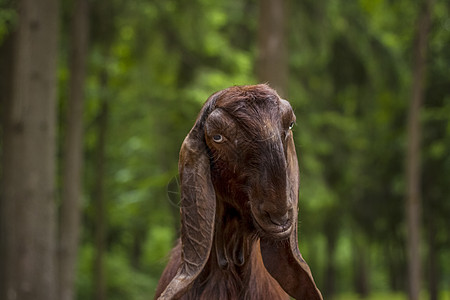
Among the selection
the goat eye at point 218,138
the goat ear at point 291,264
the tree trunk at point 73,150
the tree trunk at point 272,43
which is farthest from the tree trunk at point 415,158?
the goat eye at point 218,138

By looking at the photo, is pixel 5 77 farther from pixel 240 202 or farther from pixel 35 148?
pixel 240 202

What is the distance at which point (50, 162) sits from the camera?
11.2 meters

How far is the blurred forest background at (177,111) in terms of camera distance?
440 inches

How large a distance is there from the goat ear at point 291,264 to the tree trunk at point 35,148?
8581 millimetres

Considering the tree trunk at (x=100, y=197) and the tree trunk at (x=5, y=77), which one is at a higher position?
the tree trunk at (x=5, y=77)

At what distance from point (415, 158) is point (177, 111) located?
641 cm

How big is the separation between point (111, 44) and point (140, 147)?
4.87 metres

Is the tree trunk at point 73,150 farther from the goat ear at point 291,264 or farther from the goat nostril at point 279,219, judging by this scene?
the goat nostril at point 279,219

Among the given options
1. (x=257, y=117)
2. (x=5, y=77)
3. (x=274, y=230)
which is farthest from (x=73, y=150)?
(x=274, y=230)

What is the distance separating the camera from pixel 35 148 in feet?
36.0

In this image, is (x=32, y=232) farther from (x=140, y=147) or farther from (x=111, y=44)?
(x=140, y=147)

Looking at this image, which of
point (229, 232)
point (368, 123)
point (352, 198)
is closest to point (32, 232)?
point (229, 232)

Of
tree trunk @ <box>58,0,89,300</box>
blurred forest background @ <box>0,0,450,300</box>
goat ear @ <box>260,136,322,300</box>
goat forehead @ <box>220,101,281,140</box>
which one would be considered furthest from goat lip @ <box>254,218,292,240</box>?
tree trunk @ <box>58,0,89,300</box>

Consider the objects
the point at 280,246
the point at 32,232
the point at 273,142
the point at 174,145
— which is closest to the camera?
the point at 273,142
